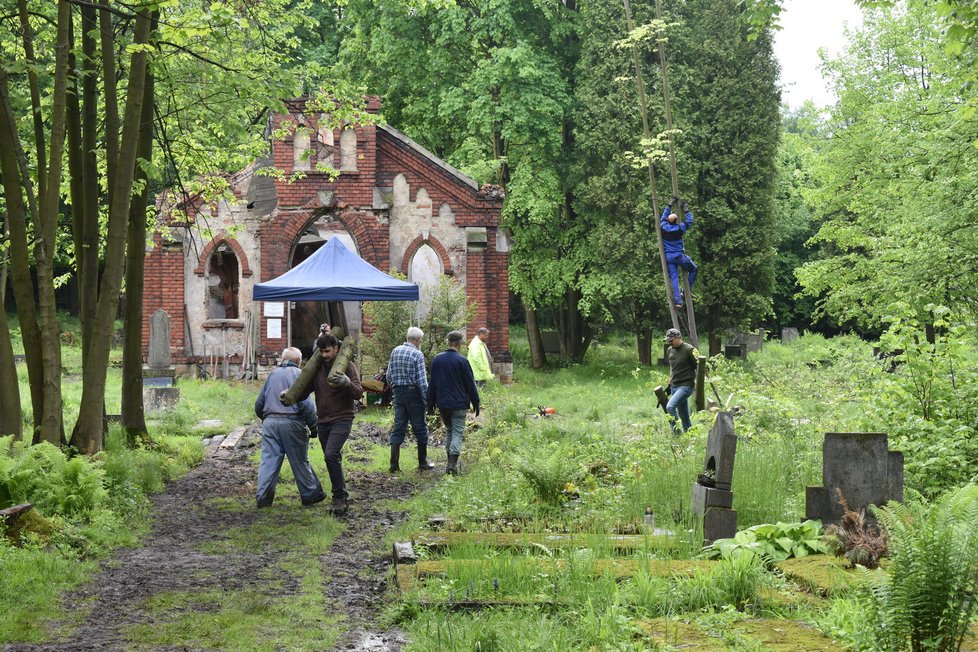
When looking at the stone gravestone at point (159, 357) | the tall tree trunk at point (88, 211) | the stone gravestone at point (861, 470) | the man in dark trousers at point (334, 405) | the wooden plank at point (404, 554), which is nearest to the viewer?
the stone gravestone at point (861, 470)

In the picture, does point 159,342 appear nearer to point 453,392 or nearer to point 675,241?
point 453,392

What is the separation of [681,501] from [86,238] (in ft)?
Answer: 28.6

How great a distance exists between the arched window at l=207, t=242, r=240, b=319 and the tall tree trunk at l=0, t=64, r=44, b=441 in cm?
1514

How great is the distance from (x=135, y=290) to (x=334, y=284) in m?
5.86

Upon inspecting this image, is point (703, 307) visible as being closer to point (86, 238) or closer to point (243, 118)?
point (243, 118)

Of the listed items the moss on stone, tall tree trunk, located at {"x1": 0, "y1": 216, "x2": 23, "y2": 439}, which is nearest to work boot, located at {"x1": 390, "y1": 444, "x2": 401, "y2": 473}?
tall tree trunk, located at {"x1": 0, "y1": 216, "x2": 23, "y2": 439}

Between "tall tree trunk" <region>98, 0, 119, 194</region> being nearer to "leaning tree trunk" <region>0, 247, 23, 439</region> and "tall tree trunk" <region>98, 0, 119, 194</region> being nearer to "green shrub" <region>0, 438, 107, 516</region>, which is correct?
"leaning tree trunk" <region>0, 247, 23, 439</region>

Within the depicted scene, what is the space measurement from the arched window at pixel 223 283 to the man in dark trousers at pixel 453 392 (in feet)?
48.4

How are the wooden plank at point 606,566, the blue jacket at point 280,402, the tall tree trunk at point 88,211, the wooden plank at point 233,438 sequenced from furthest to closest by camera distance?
the wooden plank at point 233,438, the tall tree trunk at point 88,211, the blue jacket at point 280,402, the wooden plank at point 606,566

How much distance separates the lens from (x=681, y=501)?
9.45 m

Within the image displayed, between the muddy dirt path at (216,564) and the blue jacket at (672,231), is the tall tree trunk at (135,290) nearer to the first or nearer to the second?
the muddy dirt path at (216,564)

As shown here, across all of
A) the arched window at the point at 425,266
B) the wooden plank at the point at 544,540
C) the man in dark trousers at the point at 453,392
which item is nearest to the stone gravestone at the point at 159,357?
the arched window at the point at 425,266

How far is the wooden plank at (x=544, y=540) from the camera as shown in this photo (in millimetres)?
7766

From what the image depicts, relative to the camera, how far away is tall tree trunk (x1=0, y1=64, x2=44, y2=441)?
1166cm
